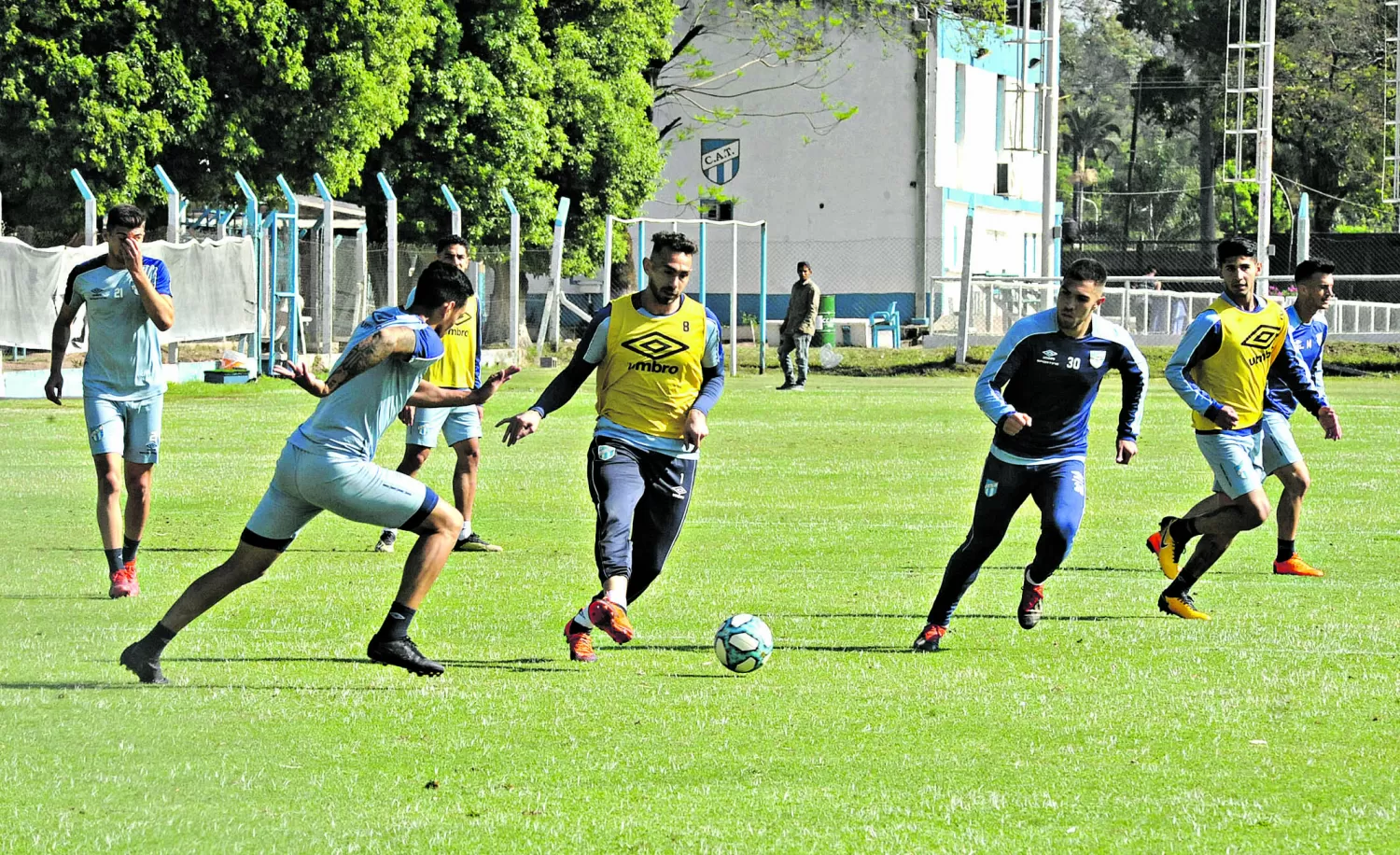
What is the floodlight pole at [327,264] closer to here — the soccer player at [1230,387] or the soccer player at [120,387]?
the soccer player at [120,387]

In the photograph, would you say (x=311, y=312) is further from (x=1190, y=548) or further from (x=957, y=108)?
(x=957, y=108)

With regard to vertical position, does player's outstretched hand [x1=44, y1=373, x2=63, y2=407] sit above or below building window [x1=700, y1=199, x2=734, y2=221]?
below

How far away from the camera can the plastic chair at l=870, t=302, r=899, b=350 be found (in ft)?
145

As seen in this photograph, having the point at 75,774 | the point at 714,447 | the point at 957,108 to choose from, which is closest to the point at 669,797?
the point at 75,774

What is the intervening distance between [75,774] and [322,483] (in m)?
1.64

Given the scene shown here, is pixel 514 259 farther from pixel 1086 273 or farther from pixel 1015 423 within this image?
pixel 1015 423

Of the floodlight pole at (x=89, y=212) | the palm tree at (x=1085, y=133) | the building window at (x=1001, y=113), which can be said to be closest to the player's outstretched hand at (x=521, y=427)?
the floodlight pole at (x=89, y=212)

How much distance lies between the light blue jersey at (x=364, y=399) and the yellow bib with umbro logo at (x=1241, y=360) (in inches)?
184

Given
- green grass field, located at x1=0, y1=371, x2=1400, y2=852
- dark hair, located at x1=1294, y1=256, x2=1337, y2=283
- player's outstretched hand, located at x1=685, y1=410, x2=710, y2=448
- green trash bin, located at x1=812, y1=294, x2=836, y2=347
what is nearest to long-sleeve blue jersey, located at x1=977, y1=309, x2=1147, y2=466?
green grass field, located at x1=0, y1=371, x2=1400, y2=852

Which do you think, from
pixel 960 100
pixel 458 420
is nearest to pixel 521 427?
pixel 458 420

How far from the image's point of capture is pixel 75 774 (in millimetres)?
5871

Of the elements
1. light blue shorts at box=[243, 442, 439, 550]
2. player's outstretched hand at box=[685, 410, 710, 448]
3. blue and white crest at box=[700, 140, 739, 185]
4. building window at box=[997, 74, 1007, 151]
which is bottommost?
light blue shorts at box=[243, 442, 439, 550]

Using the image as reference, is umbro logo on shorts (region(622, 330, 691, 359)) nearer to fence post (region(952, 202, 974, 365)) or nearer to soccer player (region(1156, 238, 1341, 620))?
soccer player (region(1156, 238, 1341, 620))

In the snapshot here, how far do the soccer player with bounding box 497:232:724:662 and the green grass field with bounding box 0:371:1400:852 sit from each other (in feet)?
1.94
